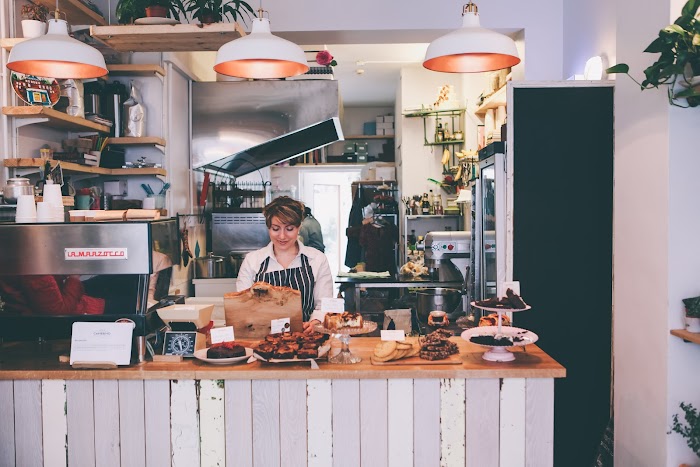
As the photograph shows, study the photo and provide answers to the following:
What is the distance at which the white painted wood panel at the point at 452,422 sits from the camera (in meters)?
2.62

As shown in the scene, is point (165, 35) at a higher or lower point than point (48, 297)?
higher

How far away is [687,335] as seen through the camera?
9.30 ft

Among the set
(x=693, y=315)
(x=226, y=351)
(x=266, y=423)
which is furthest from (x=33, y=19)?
(x=693, y=315)

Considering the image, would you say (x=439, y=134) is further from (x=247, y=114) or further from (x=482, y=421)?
(x=482, y=421)

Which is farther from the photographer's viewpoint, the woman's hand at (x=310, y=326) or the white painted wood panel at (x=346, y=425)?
the woman's hand at (x=310, y=326)

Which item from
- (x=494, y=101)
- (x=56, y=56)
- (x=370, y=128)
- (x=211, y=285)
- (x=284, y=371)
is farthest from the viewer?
(x=370, y=128)

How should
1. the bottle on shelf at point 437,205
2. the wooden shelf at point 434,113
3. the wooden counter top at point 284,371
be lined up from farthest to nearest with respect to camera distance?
the bottle on shelf at point 437,205
the wooden shelf at point 434,113
the wooden counter top at point 284,371

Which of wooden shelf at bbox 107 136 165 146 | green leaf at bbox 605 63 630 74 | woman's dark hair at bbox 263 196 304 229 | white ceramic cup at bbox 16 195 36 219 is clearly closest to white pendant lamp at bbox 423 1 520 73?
green leaf at bbox 605 63 630 74

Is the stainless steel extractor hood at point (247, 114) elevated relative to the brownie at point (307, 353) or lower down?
elevated

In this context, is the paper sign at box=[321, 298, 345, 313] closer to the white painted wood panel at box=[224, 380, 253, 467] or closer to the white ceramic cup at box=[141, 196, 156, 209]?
the white painted wood panel at box=[224, 380, 253, 467]

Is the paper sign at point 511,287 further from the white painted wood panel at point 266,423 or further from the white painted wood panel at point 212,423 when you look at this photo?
the white painted wood panel at point 212,423

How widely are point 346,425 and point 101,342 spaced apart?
109cm

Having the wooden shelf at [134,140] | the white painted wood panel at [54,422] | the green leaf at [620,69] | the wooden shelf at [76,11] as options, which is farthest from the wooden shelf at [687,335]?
the wooden shelf at [76,11]

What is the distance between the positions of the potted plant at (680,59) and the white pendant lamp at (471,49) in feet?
2.01
